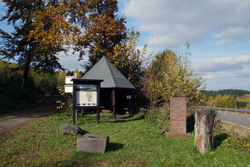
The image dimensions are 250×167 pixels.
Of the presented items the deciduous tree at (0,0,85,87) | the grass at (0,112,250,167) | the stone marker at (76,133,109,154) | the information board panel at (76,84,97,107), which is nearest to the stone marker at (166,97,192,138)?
the grass at (0,112,250,167)

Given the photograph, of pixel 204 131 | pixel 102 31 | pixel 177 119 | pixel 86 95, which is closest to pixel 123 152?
pixel 204 131

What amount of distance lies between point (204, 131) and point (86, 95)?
22.4 ft

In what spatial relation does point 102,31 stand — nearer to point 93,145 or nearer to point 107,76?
point 107,76

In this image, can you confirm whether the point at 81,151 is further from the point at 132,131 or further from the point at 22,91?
the point at 22,91

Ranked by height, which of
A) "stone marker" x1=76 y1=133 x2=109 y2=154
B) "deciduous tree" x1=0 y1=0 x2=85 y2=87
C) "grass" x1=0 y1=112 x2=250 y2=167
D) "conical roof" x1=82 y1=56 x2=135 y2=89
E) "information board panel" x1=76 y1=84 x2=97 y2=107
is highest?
"deciduous tree" x1=0 y1=0 x2=85 y2=87

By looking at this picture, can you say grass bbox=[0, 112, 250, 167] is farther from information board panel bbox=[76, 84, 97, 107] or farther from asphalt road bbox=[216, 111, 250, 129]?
asphalt road bbox=[216, 111, 250, 129]

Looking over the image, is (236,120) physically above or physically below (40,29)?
below

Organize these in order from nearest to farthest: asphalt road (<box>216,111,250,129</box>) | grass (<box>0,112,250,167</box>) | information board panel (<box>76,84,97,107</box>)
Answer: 1. grass (<box>0,112,250,167</box>)
2. information board panel (<box>76,84,97,107</box>)
3. asphalt road (<box>216,111,250,129</box>)

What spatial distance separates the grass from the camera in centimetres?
581

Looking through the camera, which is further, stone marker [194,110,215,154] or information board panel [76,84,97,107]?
information board panel [76,84,97,107]

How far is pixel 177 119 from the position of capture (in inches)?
356

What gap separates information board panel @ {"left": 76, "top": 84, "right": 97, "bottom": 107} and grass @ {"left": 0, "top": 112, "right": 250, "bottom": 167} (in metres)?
2.99

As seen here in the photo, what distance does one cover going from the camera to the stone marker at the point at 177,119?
8.91 meters

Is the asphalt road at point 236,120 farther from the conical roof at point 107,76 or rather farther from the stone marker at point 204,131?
the conical roof at point 107,76
